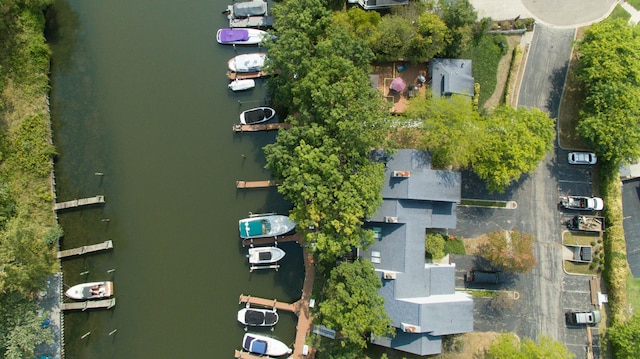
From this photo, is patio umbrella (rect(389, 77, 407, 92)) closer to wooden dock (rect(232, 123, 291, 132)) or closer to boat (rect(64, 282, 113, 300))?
wooden dock (rect(232, 123, 291, 132))

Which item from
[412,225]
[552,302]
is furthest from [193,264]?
[552,302]

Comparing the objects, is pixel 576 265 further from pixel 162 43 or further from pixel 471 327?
pixel 162 43

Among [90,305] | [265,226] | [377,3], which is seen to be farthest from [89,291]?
[377,3]

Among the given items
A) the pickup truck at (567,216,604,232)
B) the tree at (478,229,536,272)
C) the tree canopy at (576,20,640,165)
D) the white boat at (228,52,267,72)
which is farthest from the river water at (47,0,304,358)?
the tree canopy at (576,20,640,165)

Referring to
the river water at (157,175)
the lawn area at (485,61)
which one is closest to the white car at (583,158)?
the lawn area at (485,61)

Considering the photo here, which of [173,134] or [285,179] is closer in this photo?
[285,179]

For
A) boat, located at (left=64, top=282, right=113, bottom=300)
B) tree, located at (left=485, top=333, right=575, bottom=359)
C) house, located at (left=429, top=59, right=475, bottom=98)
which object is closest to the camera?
tree, located at (left=485, top=333, right=575, bottom=359)
